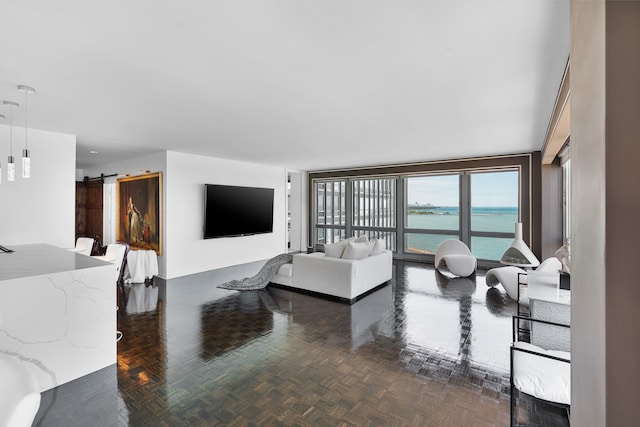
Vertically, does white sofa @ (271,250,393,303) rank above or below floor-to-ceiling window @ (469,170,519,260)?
below

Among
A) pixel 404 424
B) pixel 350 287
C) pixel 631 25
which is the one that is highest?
pixel 631 25

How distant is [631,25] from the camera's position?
2.02ft

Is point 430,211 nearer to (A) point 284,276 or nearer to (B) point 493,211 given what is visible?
(B) point 493,211

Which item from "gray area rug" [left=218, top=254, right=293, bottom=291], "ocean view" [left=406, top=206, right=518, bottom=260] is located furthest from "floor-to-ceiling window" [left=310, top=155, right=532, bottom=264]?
"gray area rug" [left=218, top=254, right=293, bottom=291]

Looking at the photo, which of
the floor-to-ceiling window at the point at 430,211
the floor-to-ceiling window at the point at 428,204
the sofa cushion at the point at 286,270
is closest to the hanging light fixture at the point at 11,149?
the sofa cushion at the point at 286,270

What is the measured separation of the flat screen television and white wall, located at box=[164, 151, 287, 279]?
0.19m

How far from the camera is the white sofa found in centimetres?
448

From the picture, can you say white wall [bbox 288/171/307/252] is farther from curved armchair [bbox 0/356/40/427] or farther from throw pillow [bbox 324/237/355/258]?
curved armchair [bbox 0/356/40/427]

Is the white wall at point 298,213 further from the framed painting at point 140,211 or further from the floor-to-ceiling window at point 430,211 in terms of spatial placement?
the framed painting at point 140,211

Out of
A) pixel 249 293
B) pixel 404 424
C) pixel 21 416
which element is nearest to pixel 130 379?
pixel 21 416

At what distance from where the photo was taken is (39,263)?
2.83 metres

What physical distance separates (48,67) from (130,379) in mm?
2544

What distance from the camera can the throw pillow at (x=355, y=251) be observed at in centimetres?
468

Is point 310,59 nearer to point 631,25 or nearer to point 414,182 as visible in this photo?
point 631,25
